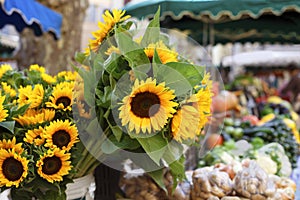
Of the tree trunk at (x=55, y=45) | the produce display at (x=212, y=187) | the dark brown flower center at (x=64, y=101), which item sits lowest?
the produce display at (x=212, y=187)

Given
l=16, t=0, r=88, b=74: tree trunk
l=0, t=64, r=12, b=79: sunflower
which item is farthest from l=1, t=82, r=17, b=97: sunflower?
l=16, t=0, r=88, b=74: tree trunk

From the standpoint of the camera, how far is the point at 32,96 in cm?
117

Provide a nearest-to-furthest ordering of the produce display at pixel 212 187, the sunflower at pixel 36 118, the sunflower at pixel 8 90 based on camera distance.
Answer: the sunflower at pixel 36 118 < the sunflower at pixel 8 90 < the produce display at pixel 212 187

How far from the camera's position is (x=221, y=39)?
696 cm

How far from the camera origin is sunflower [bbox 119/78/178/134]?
3.34ft

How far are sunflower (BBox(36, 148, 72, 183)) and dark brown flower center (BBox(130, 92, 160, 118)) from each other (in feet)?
0.78

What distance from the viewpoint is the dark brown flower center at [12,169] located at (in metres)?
1.04

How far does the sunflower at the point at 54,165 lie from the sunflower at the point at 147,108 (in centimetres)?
20

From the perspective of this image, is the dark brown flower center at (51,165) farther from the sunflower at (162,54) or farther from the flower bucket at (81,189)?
the sunflower at (162,54)

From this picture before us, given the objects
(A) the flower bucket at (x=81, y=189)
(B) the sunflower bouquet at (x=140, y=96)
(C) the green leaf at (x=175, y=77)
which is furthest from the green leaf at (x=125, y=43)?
(A) the flower bucket at (x=81, y=189)

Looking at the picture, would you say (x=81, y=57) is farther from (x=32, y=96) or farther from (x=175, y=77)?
(x=175, y=77)

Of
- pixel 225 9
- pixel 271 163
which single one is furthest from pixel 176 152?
pixel 225 9

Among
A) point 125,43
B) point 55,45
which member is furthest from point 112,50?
point 55,45

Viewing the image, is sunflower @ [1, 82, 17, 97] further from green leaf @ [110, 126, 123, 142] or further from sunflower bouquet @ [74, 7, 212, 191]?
green leaf @ [110, 126, 123, 142]
